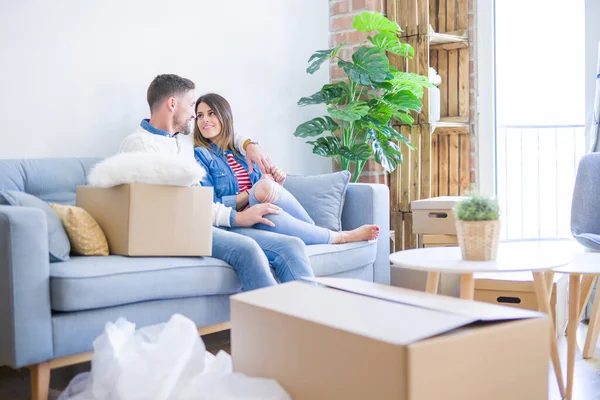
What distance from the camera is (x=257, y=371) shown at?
3.90ft

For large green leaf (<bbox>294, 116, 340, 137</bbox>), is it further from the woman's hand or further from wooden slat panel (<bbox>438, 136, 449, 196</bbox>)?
wooden slat panel (<bbox>438, 136, 449, 196</bbox>)

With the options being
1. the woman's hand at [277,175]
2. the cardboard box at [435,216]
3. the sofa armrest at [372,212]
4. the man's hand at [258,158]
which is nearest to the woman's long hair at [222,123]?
the man's hand at [258,158]

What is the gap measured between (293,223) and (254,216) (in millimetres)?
194

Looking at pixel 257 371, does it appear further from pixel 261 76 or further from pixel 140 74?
pixel 261 76

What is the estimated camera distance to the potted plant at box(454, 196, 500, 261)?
2.07 m

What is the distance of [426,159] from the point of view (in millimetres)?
4215

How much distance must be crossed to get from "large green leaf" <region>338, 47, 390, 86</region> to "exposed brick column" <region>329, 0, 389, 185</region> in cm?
40

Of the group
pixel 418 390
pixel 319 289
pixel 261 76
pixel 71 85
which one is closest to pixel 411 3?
pixel 261 76

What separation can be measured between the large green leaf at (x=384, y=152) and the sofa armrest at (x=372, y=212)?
0.51 meters

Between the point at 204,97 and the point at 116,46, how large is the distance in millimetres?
476

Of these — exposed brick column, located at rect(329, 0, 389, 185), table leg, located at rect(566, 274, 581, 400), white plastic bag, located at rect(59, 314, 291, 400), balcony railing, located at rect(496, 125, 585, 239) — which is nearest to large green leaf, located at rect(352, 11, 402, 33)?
exposed brick column, located at rect(329, 0, 389, 185)

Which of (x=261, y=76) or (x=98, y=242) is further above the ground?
(x=261, y=76)

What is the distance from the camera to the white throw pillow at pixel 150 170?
2303mm

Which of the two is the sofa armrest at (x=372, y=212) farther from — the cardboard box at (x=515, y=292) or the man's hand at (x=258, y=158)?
the cardboard box at (x=515, y=292)
